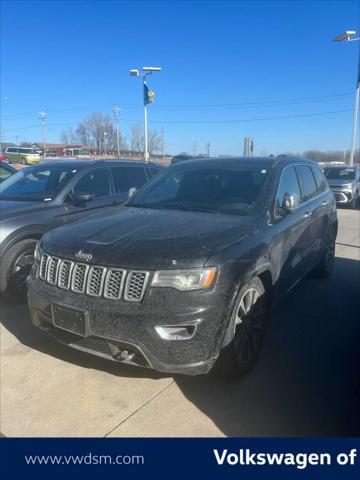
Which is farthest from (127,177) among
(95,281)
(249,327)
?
(249,327)

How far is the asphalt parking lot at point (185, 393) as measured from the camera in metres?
2.46

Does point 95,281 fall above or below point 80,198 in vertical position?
below

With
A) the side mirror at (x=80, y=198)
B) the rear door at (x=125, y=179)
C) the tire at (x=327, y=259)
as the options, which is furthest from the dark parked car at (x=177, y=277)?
the rear door at (x=125, y=179)

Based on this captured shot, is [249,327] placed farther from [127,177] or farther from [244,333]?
[127,177]

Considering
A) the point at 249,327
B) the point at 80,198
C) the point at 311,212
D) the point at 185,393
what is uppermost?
the point at 80,198

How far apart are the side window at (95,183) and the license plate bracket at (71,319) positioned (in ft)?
8.86

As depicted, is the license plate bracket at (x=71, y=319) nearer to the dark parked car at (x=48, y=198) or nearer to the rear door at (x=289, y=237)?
the rear door at (x=289, y=237)

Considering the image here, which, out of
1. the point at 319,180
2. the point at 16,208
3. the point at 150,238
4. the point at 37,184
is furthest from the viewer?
the point at 37,184

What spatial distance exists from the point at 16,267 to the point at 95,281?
88.1 inches

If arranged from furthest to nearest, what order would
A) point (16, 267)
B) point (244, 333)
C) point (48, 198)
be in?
point (48, 198) < point (16, 267) < point (244, 333)

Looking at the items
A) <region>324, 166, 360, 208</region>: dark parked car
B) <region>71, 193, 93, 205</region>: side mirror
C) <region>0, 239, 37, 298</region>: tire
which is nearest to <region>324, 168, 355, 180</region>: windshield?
<region>324, 166, 360, 208</region>: dark parked car

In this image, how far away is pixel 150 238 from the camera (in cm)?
277

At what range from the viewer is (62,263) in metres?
2.82

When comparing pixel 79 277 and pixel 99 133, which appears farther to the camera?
pixel 99 133
